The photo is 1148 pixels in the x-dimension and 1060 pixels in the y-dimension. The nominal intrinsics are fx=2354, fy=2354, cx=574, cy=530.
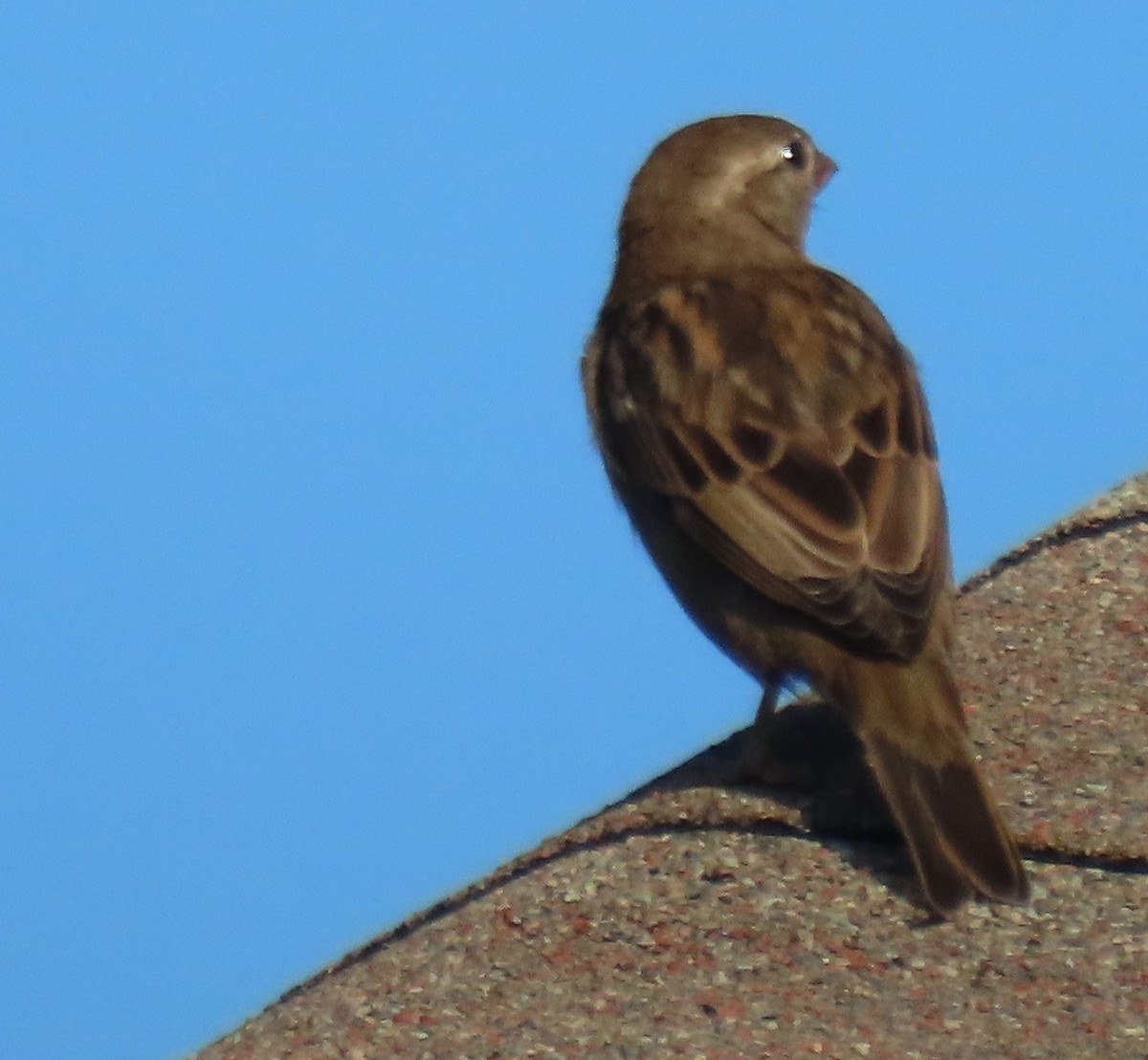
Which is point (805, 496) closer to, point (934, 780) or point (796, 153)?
point (934, 780)

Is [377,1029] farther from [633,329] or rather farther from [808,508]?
[633,329]

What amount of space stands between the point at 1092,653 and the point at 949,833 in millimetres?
967

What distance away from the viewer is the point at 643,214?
6016mm

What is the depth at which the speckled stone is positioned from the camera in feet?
10.2

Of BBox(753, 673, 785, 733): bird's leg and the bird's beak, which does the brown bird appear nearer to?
BBox(753, 673, 785, 733): bird's leg

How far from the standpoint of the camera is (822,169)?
6.46 meters

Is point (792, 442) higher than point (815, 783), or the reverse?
point (792, 442)

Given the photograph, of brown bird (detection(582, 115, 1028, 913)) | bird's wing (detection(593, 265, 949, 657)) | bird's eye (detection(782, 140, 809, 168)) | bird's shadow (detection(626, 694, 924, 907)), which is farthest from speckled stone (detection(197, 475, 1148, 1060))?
bird's eye (detection(782, 140, 809, 168))

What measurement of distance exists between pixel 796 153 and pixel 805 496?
2.09m

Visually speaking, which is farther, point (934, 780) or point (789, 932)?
point (934, 780)

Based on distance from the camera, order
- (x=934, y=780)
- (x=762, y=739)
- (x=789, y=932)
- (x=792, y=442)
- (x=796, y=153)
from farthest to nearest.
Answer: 1. (x=796, y=153)
2. (x=792, y=442)
3. (x=762, y=739)
4. (x=934, y=780)
5. (x=789, y=932)

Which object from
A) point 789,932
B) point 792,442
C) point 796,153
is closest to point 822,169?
point 796,153

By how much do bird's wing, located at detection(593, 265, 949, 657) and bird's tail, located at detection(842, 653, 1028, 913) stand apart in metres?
0.07

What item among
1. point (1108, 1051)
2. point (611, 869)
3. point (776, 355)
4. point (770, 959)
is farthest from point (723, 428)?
point (1108, 1051)
